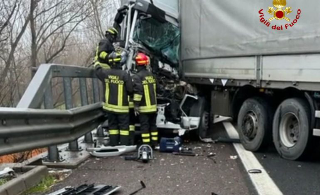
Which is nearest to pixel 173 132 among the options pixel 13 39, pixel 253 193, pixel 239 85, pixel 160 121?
pixel 160 121

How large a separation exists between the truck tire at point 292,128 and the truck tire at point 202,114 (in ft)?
6.76

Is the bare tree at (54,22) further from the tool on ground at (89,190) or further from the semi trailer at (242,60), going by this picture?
the tool on ground at (89,190)

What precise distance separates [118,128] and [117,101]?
1.55ft

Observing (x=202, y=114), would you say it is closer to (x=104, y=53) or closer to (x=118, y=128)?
(x=118, y=128)

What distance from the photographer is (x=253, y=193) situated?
393 cm

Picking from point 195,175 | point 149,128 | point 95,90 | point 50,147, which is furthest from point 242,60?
point 50,147

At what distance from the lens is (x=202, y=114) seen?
812 centimetres

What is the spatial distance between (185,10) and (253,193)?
18.0 feet

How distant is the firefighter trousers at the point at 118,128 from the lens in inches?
264

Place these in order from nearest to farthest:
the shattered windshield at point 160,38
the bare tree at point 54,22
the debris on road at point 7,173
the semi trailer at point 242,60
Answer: the debris on road at point 7,173
the semi trailer at point 242,60
the shattered windshield at point 160,38
the bare tree at point 54,22

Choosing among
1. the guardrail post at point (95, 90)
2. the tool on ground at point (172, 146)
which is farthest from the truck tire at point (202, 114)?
the guardrail post at point (95, 90)

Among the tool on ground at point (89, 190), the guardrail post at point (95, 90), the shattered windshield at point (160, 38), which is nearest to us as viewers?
the tool on ground at point (89, 190)

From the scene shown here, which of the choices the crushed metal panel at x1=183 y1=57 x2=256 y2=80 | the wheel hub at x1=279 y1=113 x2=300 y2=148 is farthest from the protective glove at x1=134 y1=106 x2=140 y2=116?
the wheel hub at x1=279 y1=113 x2=300 y2=148

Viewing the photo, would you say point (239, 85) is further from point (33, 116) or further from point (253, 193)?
point (33, 116)
